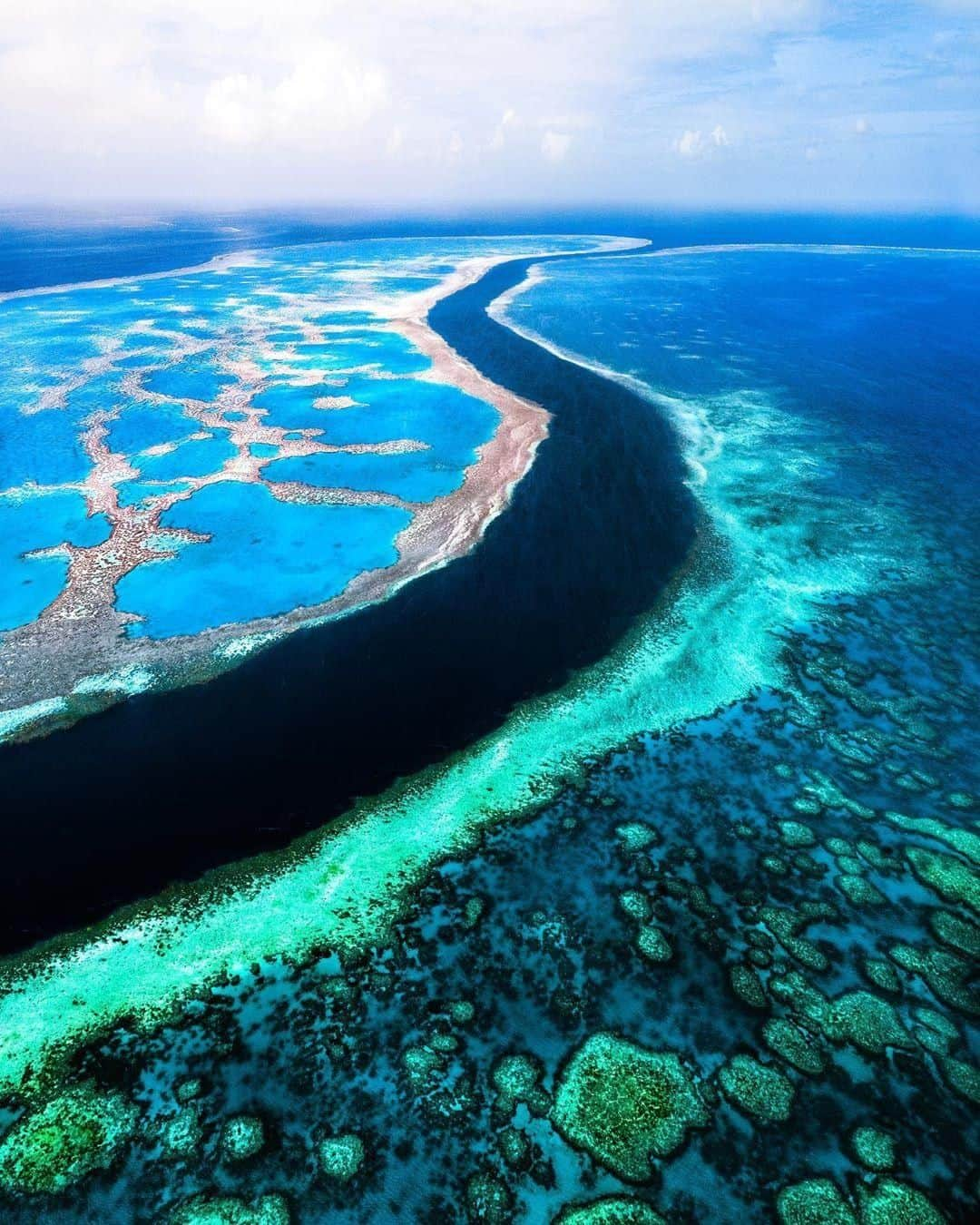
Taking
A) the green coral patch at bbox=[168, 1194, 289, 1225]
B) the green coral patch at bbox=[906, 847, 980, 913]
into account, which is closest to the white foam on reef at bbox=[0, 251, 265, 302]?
the green coral patch at bbox=[168, 1194, 289, 1225]

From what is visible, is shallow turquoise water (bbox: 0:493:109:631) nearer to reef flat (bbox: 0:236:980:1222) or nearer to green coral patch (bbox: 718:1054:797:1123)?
reef flat (bbox: 0:236:980:1222)

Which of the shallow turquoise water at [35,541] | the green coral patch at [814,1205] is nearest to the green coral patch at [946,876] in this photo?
the green coral patch at [814,1205]

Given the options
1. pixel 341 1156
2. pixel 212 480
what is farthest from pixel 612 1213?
pixel 212 480

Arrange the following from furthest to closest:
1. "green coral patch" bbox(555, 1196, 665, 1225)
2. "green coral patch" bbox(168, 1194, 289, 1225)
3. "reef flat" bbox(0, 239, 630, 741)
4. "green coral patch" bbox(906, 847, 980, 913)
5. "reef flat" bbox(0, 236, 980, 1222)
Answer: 1. "reef flat" bbox(0, 239, 630, 741)
2. "green coral patch" bbox(906, 847, 980, 913)
3. "reef flat" bbox(0, 236, 980, 1222)
4. "green coral patch" bbox(555, 1196, 665, 1225)
5. "green coral patch" bbox(168, 1194, 289, 1225)

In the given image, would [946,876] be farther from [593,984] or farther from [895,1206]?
[593,984]

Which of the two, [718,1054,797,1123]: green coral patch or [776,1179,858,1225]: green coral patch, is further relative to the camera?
[718,1054,797,1123]: green coral patch

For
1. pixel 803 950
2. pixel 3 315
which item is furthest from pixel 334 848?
pixel 3 315

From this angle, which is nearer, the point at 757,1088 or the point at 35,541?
the point at 757,1088

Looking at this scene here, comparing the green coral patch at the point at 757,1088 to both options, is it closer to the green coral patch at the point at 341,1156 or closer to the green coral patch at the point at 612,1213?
the green coral patch at the point at 612,1213

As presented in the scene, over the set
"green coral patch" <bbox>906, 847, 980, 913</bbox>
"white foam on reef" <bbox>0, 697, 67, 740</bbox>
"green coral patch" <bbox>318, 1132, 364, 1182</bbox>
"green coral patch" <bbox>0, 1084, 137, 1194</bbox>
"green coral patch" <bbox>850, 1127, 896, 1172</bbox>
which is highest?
"white foam on reef" <bbox>0, 697, 67, 740</bbox>
